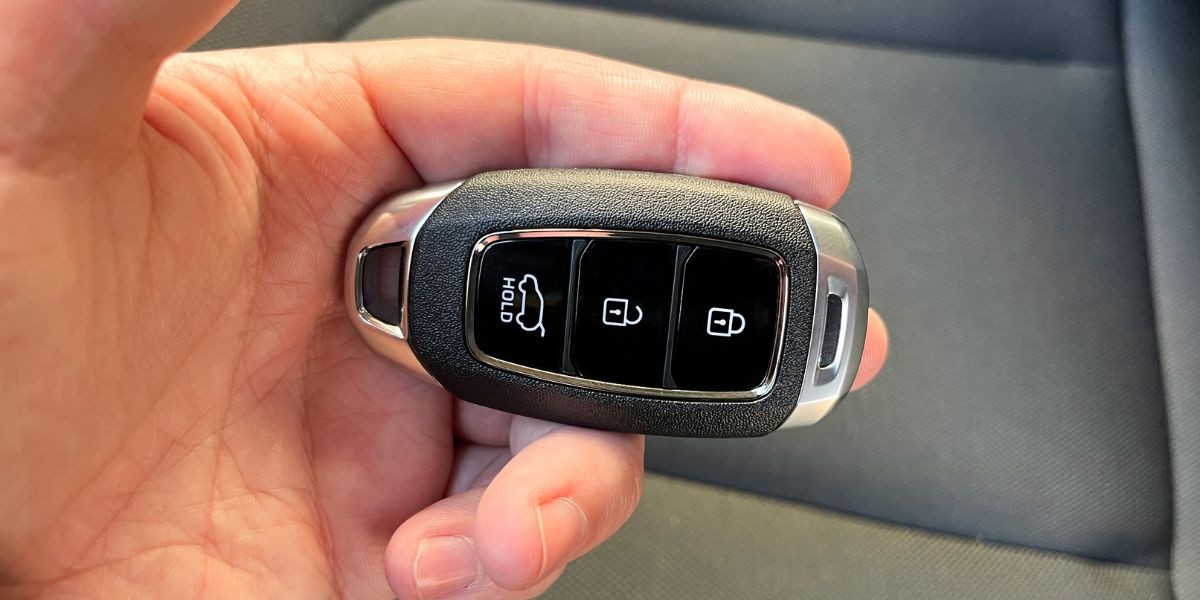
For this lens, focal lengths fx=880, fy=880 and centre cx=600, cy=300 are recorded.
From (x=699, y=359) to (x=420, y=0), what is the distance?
0.62 metres

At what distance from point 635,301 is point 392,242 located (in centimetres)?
21

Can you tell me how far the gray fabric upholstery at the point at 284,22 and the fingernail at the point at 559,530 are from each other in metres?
0.63

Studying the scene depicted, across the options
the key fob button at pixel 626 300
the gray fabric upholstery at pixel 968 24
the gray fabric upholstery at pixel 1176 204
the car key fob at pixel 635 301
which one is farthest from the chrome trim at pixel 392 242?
the gray fabric upholstery at pixel 1176 204

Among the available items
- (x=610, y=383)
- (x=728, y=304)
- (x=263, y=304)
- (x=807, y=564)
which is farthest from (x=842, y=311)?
(x=263, y=304)

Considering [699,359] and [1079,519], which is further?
[1079,519]

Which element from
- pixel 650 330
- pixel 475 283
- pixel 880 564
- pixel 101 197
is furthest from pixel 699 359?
pixel 101 197

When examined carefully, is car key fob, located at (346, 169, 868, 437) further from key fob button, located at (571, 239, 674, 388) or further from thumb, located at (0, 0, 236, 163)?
thumb, located at (0, 0, 236, 163)

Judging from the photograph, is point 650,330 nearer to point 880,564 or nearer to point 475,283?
point 475,283

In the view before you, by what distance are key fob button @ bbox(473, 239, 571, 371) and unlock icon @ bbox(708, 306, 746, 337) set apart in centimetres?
12

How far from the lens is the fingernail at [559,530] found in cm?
62

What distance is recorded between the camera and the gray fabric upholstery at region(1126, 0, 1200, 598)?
2.87 ft

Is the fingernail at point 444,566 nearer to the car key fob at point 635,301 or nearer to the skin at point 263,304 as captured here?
the skin at point 263,304

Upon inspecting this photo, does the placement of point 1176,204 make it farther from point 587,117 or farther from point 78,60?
point 78,60

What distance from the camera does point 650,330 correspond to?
0.69 metres
